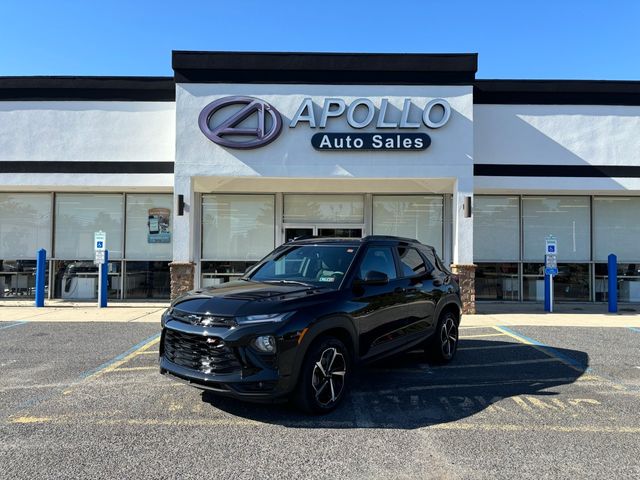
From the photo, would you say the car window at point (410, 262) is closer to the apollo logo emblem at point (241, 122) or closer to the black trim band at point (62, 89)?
the apollo logo emblem at point (241, 122)

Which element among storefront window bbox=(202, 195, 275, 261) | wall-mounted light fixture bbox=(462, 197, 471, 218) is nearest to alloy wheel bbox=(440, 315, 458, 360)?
wall-mounted light fixture bbox=(462, 197, 471, 218)

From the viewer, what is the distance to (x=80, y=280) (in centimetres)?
1398

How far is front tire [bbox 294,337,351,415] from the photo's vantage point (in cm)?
426

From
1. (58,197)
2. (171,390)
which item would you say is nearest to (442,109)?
(171,390)

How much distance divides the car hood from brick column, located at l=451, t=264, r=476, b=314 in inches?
297

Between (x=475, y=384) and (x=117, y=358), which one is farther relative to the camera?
(x=117, y=358)

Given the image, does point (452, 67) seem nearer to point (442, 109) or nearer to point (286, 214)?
point (442, 109)

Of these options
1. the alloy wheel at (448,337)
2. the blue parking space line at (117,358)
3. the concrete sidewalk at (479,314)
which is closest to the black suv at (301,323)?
the alloy wheel at (448,337)

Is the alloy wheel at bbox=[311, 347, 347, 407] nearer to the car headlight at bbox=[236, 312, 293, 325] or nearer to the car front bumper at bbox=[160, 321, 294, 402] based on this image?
the car front bumper at bbox=[160, 321, 294, 402]

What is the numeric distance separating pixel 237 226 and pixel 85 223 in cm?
465

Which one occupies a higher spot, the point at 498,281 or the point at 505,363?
the point at 498,281

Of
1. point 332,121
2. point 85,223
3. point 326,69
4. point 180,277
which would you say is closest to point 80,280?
point 85,223

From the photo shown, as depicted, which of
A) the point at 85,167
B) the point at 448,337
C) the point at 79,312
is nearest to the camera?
the point at 448,337

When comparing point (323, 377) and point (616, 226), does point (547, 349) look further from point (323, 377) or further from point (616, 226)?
point (616, 226)
